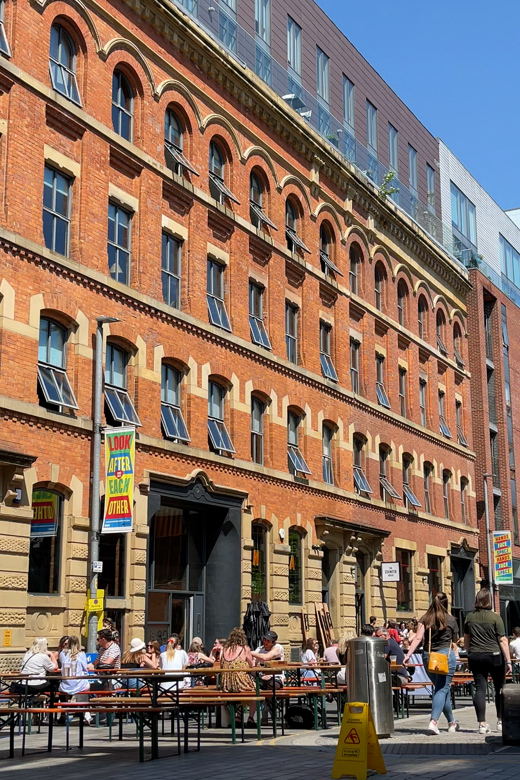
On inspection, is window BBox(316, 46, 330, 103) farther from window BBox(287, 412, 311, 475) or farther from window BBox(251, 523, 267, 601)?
window BBox(251, 523, 267, 601)

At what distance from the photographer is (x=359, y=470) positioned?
3669 centimetres

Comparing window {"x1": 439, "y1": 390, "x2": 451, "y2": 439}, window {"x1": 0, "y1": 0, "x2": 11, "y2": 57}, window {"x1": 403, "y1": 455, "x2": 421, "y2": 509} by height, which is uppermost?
window {"x1": 0, "y1": 0, "x2": 11, "y2": 57}

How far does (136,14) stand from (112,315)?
311 inches

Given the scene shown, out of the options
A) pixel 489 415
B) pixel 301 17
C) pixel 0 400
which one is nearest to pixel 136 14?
pixel 0 400

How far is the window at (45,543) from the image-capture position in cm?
→ 2114

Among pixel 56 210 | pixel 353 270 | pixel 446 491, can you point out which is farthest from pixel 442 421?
pixel 56 210

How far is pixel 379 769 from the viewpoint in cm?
1102

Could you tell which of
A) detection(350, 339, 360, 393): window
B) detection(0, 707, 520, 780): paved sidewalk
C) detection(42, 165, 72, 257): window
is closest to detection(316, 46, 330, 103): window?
detection(350, 339, 360, 393): window

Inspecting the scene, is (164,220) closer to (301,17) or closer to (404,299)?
(301,17)

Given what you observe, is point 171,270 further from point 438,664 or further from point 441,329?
point 441,329

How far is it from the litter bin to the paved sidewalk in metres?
0.33

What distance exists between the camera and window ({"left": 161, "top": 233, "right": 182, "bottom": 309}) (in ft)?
86.9

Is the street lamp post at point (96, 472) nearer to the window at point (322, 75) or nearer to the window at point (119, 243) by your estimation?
the window at point (119, 243)

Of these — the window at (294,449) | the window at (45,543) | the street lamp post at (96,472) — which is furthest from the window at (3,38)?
the window at (294,449)
